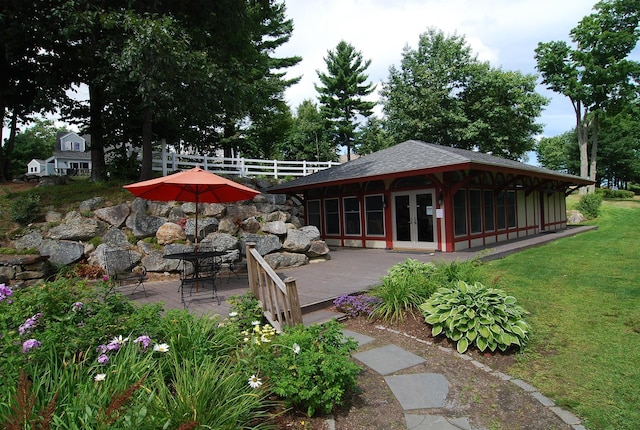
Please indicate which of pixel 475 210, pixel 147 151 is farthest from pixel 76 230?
pixel 475 210

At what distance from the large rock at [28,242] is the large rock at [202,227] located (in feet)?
9.80

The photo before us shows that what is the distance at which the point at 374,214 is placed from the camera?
12.5m

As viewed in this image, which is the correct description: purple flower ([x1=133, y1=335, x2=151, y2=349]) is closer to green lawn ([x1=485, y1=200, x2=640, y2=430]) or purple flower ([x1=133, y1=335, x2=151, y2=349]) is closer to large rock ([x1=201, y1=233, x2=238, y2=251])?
green lawn ([x1=485, y1=200, x2=640, y2=430])

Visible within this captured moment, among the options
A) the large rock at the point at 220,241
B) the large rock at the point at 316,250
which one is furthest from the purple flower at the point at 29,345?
the large rock at the point at 316,250

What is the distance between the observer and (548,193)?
16.3 m

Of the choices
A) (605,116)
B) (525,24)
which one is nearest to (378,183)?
(525,24)

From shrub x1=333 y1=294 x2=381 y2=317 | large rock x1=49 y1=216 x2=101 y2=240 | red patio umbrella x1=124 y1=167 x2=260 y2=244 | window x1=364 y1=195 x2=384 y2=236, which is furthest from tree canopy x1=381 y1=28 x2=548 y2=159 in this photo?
shrub x1=333 y1=294 x2=381 y2=317

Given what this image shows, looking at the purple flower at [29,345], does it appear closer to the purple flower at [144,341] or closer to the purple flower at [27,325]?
the purple flower at [27,325]

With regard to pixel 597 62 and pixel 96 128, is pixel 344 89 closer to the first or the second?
pixel 597 62

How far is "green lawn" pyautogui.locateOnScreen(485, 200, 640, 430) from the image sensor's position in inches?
108

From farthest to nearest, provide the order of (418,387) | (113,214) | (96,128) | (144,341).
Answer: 1. (96,128)
2. (113,214)
3. (418,387)
4. (144,341)

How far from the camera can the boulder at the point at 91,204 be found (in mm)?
8859

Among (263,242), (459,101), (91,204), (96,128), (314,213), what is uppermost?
(459,101)

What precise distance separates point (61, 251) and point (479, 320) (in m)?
8.14
